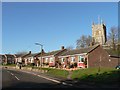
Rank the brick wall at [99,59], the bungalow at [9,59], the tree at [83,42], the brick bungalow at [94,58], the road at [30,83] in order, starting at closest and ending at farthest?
the road at [30,83], the brick bungalow at [94,58], the brick wall at [99,59], the tree at [83,42], the bungalow at [9,59]

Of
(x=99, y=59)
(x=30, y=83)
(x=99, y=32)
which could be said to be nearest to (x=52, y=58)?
(x=99, y=59)

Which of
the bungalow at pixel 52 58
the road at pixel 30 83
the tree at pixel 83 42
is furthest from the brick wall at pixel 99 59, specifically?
the tree at pixel 83 42

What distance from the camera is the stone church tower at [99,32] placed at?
151100 mm

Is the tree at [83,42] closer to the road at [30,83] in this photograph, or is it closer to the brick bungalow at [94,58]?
the brick bungalow at [94,58]

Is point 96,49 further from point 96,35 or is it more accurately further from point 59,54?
point 96,35

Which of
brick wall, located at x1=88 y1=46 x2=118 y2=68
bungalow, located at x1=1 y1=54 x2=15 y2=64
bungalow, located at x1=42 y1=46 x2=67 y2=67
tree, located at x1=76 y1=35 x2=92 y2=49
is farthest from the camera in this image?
bungalow, located at x1=1 y1=54 x2=15 y2=64

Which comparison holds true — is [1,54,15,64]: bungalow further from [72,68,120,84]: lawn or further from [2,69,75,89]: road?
[2,69,75,89]: road

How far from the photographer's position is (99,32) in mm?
153875

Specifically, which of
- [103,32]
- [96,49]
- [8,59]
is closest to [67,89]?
[96,49]

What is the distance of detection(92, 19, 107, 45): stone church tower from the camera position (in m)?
151

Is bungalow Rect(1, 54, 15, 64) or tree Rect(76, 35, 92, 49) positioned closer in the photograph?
tree Rect(76, 35, 92, 49)

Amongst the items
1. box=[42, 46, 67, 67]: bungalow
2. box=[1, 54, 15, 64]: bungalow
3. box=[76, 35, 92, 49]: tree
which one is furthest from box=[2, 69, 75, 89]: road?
box=[1, 54, 15, 64]: bungalow

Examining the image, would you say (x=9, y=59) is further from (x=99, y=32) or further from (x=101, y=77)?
(x=101, y=77)

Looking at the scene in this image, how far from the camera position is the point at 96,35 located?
511 ft
